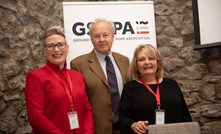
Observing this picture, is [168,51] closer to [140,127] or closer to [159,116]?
[159,116]

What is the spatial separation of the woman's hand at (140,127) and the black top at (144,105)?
49 millimetres

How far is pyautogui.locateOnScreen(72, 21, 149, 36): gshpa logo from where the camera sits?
2830 millimetres

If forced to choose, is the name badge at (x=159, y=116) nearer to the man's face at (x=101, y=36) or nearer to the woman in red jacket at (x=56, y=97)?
the woman in red jacket at (x=56, y=97)

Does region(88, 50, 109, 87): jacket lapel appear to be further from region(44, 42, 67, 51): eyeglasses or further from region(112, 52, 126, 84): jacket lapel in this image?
region(44, 42, 67, 51): eyeglasses

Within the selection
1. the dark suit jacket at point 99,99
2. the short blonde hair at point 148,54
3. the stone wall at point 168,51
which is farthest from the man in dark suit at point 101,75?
the stone wall at point 168,51

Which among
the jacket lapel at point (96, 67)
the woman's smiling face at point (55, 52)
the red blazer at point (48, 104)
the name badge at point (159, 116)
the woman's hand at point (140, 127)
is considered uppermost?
the woman's smiling face at point (55, 52)

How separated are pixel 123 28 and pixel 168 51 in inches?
32.9

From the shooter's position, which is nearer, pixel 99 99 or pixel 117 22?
pixel 99 99

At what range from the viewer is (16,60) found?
2.63 meters

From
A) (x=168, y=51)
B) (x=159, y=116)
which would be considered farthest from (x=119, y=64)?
(x=168, y=51)

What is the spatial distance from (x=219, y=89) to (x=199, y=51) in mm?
650

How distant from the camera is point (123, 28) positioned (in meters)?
2.94

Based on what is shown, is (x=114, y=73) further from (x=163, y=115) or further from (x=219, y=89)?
(x=219, y=89)

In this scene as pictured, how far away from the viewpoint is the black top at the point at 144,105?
1.72m
